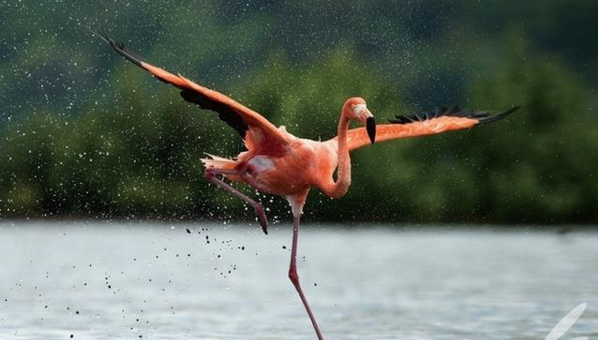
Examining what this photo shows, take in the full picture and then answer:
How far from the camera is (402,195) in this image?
50375 millimetres

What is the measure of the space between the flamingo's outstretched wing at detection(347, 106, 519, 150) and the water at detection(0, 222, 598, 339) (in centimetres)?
203

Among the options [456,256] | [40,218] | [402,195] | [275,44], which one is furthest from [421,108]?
[456,256]

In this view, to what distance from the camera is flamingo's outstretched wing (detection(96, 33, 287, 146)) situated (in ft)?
39.4

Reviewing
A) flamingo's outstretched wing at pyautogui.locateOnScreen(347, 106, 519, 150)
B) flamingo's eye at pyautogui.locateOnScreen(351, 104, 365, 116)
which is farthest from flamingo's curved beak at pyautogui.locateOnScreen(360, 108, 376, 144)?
flamingo's outstretched wing at pyautogui.locateOnScreen(347, 106, 519, 150)

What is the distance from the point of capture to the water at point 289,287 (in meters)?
16.0

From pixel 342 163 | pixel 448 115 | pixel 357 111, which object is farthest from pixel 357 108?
pixel 448 115

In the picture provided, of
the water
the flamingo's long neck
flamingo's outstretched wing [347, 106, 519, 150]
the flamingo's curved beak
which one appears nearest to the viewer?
the flamingo's curved beak

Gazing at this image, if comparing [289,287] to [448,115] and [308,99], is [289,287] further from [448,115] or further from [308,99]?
[308,99]

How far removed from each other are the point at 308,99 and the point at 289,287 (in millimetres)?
30631

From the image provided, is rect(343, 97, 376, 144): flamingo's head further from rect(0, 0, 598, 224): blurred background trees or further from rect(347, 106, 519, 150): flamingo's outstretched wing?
rect(0, 0, 598, 224): blurred background trees

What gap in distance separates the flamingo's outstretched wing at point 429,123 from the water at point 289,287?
79.9 inches

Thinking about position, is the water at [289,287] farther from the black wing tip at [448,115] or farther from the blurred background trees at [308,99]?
the blurred background trees at [308,99]

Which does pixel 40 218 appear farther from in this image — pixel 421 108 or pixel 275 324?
pixel 275 324

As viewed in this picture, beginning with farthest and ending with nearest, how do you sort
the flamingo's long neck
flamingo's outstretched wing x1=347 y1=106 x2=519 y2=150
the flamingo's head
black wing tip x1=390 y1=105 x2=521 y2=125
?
black wing tip x1=390 y1=105 x2=521 y2=125, flamingo's outstretched wing x1=347 y1=106 x2=519 y2=150, the flamingo's long neck, the flamingo's head
